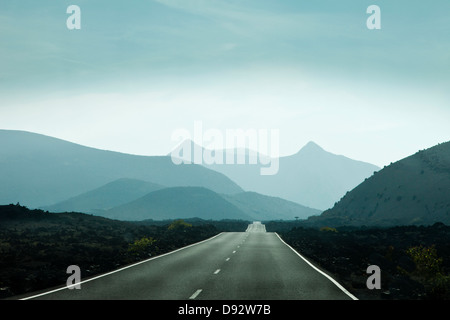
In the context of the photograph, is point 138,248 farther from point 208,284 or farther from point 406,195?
point 406,195

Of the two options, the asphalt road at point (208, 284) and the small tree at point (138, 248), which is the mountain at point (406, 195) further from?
the asphalt road at point (208, 284)

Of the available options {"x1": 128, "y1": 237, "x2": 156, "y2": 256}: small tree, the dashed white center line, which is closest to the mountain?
{"x1": 128, "y1": 237, "x2": 156, "y2": 256}: small tree

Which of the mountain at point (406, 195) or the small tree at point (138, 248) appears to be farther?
the mountain at point (406, 195)

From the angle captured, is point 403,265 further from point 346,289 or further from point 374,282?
point 346,289

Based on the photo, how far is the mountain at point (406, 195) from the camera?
96.6 meters

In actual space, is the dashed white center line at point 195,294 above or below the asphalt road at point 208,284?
above

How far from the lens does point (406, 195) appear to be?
352ft

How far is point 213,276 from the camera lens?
17.0 metres

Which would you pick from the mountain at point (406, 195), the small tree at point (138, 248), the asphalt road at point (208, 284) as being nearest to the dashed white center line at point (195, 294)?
the asphalt road at point (208, 284)

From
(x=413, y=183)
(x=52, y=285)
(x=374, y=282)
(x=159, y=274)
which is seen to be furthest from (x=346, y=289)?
(x=413, y=183)

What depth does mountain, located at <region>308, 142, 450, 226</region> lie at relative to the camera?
317 ft

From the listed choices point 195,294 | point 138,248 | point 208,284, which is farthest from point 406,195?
point 195,294

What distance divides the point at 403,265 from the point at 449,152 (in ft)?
343
